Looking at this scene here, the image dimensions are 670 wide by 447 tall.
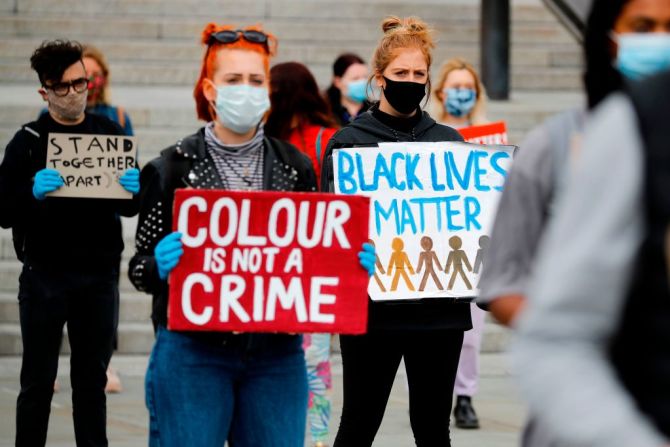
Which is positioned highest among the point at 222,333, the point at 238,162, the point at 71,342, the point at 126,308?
the point at 238,162

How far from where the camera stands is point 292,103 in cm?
750

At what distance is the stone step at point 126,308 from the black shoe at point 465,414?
2959 mm

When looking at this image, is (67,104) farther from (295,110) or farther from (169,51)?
(169,51)

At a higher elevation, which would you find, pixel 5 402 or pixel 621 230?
pixel 621 230

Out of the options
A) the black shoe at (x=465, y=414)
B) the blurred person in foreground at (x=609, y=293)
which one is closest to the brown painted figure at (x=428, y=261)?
the black shoe at (x=465, y=414)

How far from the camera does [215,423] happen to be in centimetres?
434

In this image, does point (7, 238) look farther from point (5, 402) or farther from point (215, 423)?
point (215, 423)

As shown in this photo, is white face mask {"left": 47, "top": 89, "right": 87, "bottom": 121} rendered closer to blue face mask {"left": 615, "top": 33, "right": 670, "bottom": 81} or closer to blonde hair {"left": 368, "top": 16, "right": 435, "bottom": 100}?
blonde hair {"left": 368, "top": 16, "right": 435, "bottom": 100}

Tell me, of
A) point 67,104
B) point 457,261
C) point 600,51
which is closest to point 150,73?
point 67,104

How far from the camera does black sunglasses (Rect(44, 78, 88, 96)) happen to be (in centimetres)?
652

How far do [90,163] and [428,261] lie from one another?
163cm

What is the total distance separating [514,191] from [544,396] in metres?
0.67

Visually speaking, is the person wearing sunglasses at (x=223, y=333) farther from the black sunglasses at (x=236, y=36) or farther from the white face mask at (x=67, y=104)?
the white face mask at (x=67, y=104)

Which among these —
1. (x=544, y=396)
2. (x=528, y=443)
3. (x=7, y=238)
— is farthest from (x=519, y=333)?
(x=7, y=238)
